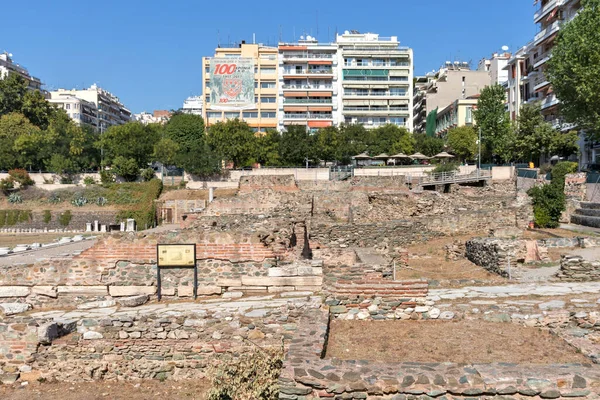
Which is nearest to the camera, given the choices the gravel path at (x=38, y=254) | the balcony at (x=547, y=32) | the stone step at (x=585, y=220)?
the gravel path at (x=38, y=254)

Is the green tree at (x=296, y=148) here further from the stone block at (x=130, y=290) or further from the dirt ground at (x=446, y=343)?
the dirt ground at (x=446, y=343)

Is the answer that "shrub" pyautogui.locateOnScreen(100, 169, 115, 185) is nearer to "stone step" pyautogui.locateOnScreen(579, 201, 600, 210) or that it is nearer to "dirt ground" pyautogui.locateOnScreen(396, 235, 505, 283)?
"dirt ground" pyautogui.locateOnScreen(396, 235, 505, 283)

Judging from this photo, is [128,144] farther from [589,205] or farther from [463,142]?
[589,205]

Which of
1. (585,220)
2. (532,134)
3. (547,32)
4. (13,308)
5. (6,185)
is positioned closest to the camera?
(13,308)

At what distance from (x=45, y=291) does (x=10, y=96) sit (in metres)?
71.4

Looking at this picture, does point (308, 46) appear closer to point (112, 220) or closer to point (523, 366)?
point (112, 220)

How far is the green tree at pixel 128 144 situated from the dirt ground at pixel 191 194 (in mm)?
12427

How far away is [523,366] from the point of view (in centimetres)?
549

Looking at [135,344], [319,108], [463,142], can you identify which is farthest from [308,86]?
[135,344]

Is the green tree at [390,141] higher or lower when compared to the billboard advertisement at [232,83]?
lower

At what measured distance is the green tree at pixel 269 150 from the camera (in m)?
57.8

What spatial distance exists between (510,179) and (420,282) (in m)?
36.7

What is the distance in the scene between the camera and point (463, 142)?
57281 millimetres

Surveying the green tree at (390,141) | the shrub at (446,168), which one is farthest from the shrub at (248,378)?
the green tree at (390,141)
